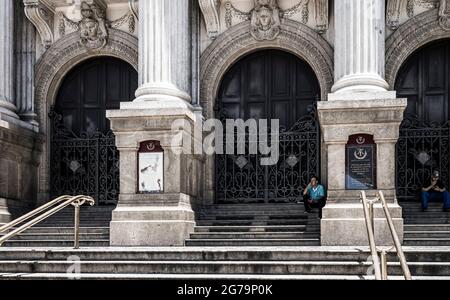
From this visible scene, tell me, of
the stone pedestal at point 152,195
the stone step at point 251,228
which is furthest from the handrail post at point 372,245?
the stone pedestal at point 152,195

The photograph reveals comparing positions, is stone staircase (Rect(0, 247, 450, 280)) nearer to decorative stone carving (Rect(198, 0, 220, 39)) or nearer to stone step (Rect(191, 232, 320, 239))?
stone step (Rect(191, 232, 320, 239))

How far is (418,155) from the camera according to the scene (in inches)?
590

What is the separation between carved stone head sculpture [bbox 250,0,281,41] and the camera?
15.8 meters

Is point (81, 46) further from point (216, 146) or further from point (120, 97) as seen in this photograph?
point (216, 146)

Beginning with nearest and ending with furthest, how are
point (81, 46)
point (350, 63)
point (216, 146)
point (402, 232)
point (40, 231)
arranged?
point (402, 232), point (350, 63), point (40, 231), point (216, 146), point (81, 46)

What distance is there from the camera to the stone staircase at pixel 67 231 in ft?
42.6

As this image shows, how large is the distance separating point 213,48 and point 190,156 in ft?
11.1

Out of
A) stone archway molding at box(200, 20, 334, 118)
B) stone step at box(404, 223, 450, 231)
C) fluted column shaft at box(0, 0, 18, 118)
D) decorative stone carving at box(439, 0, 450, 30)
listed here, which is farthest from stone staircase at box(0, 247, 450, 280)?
decorative stone carving at box(439, 0, 450, 30)

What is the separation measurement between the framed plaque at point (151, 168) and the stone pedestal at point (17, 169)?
150 inches

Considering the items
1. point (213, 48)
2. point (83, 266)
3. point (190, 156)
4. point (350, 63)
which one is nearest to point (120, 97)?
point (213, 48)

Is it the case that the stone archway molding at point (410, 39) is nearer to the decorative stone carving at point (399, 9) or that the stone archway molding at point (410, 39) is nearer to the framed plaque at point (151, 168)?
the decorative stone carving at point (399, 9)

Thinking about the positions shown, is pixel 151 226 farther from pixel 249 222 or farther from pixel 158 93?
pixel 158 93

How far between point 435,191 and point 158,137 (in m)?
6.17

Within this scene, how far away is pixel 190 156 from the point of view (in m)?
14.1
